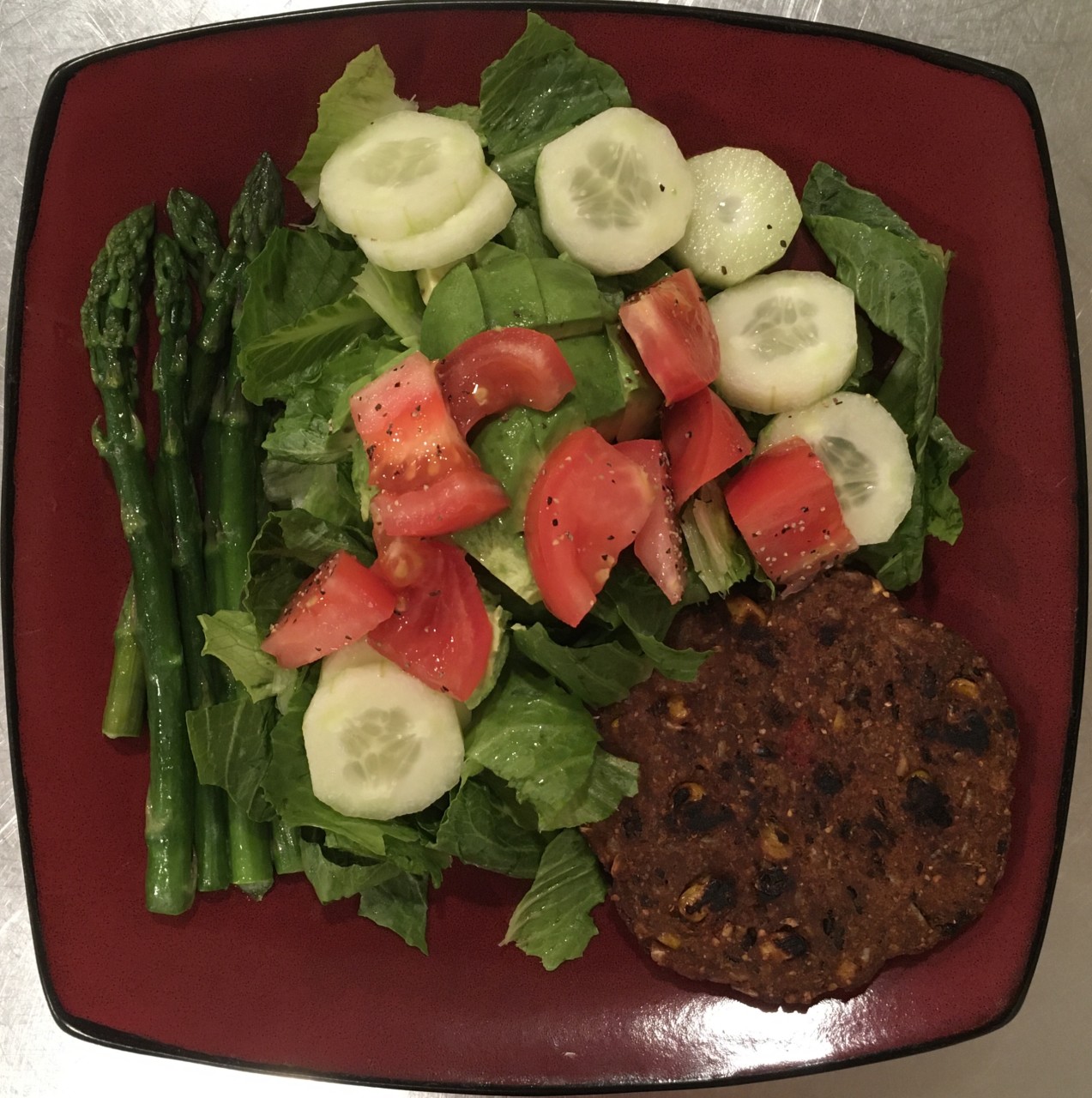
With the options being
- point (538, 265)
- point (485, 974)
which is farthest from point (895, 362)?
point (485, 974)

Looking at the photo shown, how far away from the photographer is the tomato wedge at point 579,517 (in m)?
1.98

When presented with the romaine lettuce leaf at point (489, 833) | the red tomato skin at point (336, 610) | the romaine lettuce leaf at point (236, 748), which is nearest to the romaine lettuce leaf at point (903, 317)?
the romaine lettuce leaf at point (489, 833)

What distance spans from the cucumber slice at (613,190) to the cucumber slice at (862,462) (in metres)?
0.66

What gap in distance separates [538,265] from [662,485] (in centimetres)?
65

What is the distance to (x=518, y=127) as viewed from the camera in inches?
89.5

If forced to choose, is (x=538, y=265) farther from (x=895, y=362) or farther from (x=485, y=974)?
(x=485, y=974)

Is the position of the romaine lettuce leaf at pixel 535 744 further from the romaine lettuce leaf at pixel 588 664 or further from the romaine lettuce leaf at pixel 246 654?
the romaine lettuce leaf at pixel 246 654

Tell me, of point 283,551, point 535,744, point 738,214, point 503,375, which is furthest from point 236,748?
point 738,214

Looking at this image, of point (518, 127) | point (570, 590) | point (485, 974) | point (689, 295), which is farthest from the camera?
point (485, 974)

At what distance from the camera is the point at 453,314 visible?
2.05 meters

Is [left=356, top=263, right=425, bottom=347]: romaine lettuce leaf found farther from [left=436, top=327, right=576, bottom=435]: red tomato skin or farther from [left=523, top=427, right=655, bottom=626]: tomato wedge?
[left=523, top=427, right=655, bottom=626]: tomato wedge

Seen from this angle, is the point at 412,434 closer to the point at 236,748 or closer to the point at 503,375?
the point at 503,375

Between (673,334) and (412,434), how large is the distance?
70 centimetres

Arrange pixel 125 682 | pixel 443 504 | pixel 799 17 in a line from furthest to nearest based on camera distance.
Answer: pixel 799 17 → pixel 125 682 → pixel 443 504
